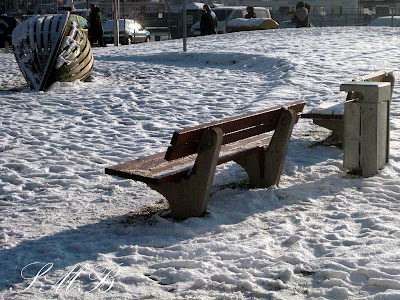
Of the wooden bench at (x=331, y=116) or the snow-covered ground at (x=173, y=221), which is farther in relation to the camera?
the wooden bench at (x=331, y=116)

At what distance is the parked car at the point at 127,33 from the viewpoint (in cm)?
3052

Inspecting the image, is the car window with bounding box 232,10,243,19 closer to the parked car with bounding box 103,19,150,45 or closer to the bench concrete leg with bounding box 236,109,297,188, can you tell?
the parked car with bounding box 103,19,150,45

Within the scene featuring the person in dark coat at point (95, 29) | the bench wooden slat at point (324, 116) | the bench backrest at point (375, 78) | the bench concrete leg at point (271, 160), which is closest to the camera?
the bench concrete leg at point (271, 160)

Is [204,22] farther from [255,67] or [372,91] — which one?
[372,91]

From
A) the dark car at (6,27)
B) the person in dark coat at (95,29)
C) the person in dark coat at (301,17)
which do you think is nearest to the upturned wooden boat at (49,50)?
the person in dark coat at (95,29)

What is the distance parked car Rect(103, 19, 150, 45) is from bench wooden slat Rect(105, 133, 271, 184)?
2386cm

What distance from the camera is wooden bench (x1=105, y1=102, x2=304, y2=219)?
5160 millimetres

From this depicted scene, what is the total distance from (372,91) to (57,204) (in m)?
2.68

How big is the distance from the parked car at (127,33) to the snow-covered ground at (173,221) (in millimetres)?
19501

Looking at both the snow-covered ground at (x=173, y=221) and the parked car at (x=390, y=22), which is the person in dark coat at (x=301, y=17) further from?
the snow-covered ground at (x=173, y=221)

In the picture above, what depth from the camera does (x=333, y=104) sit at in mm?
7832

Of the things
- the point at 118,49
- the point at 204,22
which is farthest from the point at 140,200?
the point at 204,22

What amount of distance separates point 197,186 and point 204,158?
23 cm

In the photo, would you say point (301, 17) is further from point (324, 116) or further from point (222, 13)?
point (324, 116)
